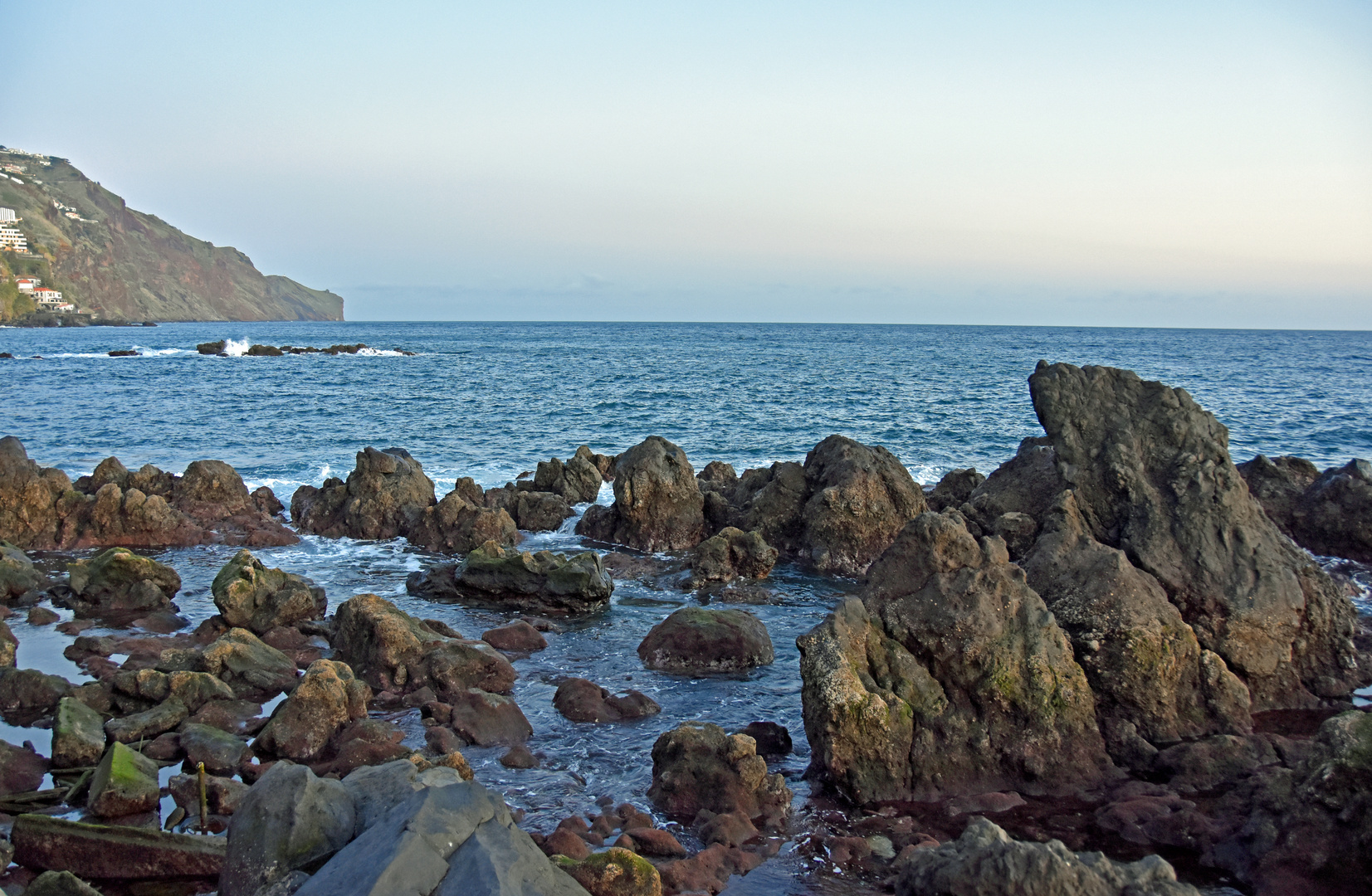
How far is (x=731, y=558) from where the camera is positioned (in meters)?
20.0

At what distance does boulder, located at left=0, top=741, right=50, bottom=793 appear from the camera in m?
10.0

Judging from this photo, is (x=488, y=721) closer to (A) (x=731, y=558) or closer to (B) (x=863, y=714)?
(B) (x=863, y=714)

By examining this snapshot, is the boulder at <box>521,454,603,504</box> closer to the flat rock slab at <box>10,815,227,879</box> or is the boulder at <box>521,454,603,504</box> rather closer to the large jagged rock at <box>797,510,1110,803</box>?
the large jagged rock at <box>797,510,1110,803</box>

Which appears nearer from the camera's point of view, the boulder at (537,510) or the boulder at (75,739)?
the boulder at (75,739)

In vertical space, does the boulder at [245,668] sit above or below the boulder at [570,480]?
below

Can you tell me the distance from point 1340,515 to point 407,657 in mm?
19461

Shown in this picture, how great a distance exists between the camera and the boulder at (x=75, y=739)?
10.6 m

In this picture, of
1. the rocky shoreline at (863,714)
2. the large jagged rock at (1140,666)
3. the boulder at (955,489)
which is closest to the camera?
the rocky shoreline at (863,714)

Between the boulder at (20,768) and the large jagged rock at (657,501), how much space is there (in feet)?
45.5

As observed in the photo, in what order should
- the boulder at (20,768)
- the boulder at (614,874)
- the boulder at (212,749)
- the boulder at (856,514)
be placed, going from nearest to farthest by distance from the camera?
1. the boulder at (614,874)
2. the boulder at (20,768)
3. the boulder at (212,749)
4. the boulder at (856,514)

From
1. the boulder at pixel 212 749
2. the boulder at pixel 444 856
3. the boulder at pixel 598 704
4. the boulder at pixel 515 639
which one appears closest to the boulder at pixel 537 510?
the boulder at pixel 515 639

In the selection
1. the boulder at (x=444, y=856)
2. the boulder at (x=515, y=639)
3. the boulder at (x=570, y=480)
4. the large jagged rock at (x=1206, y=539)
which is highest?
the large jagged rock at (x=1206, y=539)

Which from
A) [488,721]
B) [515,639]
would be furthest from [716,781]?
[515,639]

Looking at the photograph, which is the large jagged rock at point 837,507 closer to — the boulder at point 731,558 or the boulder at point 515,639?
the boulder at point 731,558
